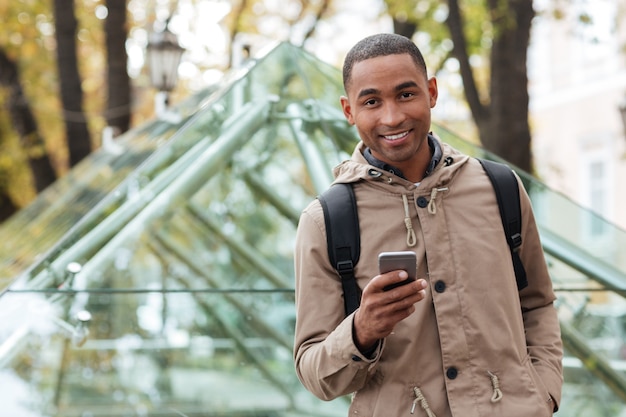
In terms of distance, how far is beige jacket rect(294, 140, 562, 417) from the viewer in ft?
7.14

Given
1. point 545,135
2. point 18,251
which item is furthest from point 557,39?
point 18,251

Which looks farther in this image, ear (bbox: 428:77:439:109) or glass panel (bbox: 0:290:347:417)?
glass panel (bbox: 0:290:347:417)

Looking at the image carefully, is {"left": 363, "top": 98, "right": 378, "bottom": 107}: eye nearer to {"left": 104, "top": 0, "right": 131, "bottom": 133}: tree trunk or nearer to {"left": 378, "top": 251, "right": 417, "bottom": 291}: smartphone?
{"left": 378, "top": 251, "right": 417, "bottom": 291}: smartphone

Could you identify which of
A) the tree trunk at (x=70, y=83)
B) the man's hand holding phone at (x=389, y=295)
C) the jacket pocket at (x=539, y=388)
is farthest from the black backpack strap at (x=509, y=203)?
the tree trunk at (x=70, y=83)

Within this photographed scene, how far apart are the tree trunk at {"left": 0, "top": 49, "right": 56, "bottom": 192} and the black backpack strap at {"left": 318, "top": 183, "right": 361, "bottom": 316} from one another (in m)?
14.1

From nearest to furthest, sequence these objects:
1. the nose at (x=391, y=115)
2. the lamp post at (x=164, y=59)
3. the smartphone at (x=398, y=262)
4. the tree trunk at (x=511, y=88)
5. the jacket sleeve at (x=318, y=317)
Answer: the smartphone at (x=398, y=262) < the jacket sleeve at (x=318, y=317) < the nose at (x=391, y=115) < the tree trunk at (x=511, y=88) < the lamp post at (x=164, y=59)

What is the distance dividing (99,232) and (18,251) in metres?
2.91

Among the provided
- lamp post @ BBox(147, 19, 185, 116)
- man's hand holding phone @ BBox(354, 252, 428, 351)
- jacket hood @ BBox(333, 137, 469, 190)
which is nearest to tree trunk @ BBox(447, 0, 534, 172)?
lamp post @ BBox(147, 19, 185, 116)

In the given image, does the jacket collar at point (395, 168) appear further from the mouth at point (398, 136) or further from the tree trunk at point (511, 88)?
the tree trunk at point (511, 88)

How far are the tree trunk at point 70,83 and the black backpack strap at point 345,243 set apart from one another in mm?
11829

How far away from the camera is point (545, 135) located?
26391mm

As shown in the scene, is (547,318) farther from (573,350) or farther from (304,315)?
(573,350)

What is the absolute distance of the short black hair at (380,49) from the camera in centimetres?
229

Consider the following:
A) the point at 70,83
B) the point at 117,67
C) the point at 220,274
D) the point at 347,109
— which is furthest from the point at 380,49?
the point at 70,83
